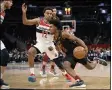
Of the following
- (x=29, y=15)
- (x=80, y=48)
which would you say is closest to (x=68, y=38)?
(x=80, y=48)

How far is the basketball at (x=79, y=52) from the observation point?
18.2ft

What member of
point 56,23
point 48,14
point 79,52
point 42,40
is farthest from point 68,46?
point 42,40

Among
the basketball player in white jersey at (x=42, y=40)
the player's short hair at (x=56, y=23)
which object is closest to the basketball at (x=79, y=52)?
the player's short hair at (x=56, y=23)

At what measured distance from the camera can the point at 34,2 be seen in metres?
20.1

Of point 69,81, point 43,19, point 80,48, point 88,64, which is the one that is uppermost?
point 43,19

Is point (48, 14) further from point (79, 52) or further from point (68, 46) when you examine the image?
point (79, 52)

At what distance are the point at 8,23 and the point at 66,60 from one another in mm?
14305

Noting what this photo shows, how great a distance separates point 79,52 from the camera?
5555 millimetres

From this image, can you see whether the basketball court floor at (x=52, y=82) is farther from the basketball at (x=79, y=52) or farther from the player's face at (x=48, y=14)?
the player's face at (x=48, y=14)

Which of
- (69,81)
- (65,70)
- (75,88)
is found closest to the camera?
(75,88)

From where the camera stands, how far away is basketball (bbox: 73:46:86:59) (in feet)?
18.2

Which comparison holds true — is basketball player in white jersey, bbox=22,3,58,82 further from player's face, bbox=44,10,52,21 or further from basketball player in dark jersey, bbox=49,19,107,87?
basketball player in dark jersey, bbox=49,19,107,87

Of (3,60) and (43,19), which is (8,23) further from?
(3,60)

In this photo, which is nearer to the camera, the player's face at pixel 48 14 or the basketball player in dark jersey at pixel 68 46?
the basketball player in dark jersey at pixel 68 46
